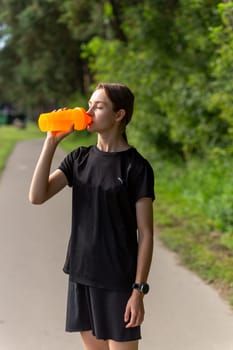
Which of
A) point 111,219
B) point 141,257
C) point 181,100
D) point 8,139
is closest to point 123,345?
point 141,257

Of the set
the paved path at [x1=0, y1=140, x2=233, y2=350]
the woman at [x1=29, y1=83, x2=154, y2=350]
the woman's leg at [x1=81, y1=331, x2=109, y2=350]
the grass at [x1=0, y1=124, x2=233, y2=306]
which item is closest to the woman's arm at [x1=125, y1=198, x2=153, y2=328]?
the woman at [x1=29, y1=83, x2=154, y2=350]

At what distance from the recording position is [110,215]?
8.92ft

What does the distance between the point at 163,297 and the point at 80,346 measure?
1298 millimetres

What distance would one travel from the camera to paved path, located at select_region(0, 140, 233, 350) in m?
4.51

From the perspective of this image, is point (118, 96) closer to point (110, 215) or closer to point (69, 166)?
point (69, 166)

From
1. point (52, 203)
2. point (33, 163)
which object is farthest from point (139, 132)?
point (33, 163)

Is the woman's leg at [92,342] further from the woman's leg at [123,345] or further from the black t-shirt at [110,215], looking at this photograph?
the black t-shirt at [110,215]

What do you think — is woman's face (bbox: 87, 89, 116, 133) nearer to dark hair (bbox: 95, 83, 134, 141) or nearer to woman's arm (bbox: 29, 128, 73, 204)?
dark hair (bbox: 95, 83, 134, 141)

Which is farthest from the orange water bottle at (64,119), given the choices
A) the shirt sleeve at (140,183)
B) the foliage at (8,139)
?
the foliage at (8,139)

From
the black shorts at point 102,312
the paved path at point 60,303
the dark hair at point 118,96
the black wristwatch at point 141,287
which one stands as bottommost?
the paved path at point 60,303

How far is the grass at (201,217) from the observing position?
634 cm

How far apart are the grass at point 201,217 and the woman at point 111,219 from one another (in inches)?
107

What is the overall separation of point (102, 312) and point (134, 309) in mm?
184

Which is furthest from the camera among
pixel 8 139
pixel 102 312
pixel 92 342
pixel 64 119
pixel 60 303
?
pixel 8 139
